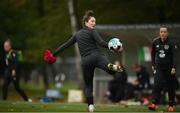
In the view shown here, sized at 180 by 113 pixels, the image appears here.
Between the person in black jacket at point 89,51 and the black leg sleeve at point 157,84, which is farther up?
the person in black jacket at point 89,51

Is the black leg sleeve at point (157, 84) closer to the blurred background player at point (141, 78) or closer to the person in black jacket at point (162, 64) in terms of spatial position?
the person in black jacket at point (162, 64)

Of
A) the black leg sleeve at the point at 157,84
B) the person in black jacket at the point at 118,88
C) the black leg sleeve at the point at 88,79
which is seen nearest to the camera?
the black leg sleeve at the point at 88,79

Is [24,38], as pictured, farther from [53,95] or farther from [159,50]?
[159,50]

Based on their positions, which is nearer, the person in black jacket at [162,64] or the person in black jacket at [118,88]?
the person in black jacket at [162,64]

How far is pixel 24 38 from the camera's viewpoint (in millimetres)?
46375

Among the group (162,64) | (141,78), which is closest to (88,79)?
(162,64)

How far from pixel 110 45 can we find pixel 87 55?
0.95 meters

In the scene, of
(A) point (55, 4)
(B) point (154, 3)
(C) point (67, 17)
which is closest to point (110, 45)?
(B) point (154, 3)

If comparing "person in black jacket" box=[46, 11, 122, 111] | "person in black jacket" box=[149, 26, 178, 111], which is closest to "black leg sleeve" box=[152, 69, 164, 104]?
"person in black jacket" box=[149, 26, 178, 111]

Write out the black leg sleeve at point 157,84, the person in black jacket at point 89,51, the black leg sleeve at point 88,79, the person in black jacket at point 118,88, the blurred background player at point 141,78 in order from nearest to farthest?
the person in black jacket at point 89,51
the black leg sleeve at point 88,79
the black leg sleeve at point 157,84
the person in black jacket at point 118,88
the blurred background player at point 141,78

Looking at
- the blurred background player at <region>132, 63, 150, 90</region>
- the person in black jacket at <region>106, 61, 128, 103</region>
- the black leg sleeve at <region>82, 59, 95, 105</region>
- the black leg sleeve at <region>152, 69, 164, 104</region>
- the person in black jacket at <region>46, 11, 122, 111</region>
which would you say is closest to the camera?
the person in black jacket at <region>46, 11, 122, 111</region>

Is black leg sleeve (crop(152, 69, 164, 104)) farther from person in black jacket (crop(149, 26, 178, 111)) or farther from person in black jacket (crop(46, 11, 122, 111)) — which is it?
person in black jacket (crop(46, 11, 122, 111))

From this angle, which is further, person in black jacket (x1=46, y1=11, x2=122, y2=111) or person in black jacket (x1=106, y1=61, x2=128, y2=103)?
person in black jacket (x1=106, y1=61, x2=128, y2=103)

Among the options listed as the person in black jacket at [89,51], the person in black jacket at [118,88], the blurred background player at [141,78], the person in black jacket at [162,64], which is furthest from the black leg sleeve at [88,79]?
the blurred background player at [141,78]
